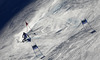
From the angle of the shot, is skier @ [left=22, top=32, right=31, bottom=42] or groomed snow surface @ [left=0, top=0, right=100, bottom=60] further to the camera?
skier @ [left=22, top=32, right=31, bottom=42]

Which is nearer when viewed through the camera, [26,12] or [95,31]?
[95,31]

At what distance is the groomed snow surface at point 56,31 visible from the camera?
63.0ft

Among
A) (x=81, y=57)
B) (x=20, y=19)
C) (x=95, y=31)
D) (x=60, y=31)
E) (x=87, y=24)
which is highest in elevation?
(x=20, y=19)

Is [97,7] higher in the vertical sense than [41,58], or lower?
higher

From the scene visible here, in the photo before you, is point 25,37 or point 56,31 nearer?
point 56,31

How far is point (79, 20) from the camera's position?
22.4 metres

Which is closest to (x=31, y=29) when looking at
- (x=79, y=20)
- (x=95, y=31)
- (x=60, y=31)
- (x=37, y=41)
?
(x=37, y=41)

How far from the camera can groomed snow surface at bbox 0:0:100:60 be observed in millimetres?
19214

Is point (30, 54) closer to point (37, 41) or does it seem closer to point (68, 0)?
point (37, 41)

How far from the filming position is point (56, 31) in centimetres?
2234

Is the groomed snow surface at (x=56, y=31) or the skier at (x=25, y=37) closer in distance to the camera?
the groomed snow surface at (x=56, y=31)

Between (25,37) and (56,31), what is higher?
(25,37)

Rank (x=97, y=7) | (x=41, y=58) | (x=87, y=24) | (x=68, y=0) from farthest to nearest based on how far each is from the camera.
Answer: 1. (x=68, y=0)
2. (x=97, y=7)
3. (x=87, y=24)
4. (x=41, y=58)

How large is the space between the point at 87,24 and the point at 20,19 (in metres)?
10.4
